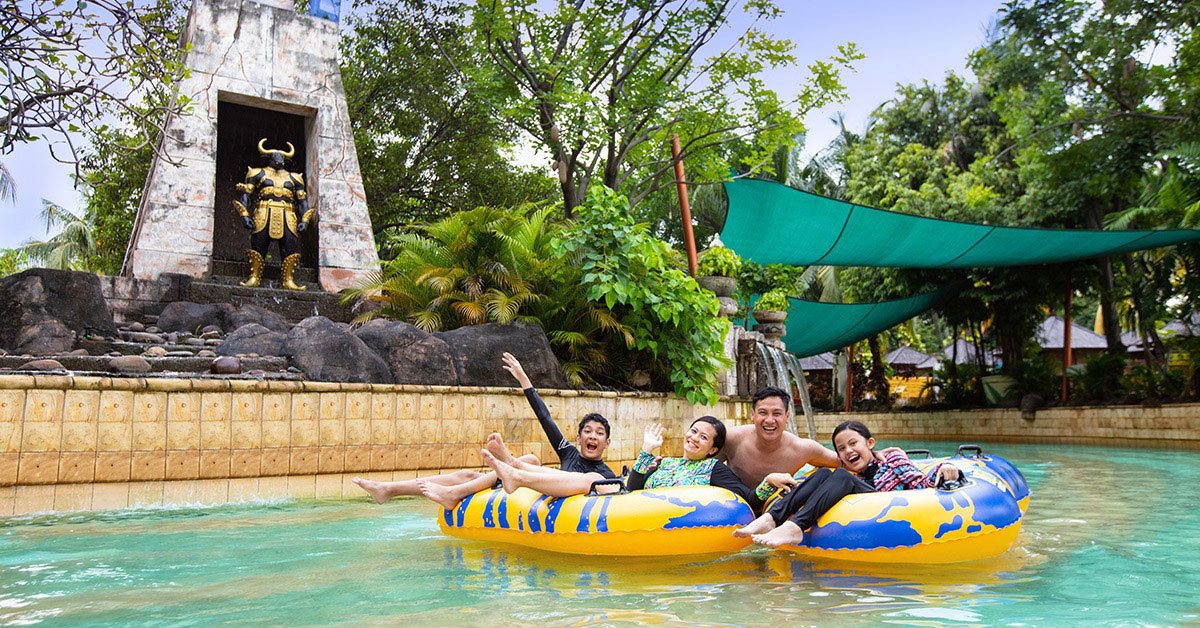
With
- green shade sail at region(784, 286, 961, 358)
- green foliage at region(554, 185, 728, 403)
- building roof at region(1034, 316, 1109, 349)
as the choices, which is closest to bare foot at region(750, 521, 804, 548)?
green foliage at region(554, 185, 728, 403)

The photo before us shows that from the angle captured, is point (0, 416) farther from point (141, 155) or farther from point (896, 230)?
point (141, 155)

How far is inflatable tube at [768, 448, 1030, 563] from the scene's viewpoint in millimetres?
3697

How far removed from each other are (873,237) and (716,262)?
2.25 metres

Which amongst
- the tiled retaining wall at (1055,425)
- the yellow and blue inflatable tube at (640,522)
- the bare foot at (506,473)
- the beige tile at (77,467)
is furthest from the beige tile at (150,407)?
the tiled retaining wall at (1055,425)

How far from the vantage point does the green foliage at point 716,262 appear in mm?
10695

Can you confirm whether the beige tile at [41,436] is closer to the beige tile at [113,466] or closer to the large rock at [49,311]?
the beige tile at [113,466]

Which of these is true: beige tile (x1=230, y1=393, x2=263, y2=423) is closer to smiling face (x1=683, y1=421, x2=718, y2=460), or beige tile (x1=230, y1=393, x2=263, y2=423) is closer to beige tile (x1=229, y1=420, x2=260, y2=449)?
beige tile (x1=229, y1=420, x2=260, y2=449)

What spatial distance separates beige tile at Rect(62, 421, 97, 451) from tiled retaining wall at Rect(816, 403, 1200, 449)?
1356cm

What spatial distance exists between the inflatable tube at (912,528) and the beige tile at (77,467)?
156 inches

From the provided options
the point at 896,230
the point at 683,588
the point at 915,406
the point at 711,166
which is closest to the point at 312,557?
the point at 683,588

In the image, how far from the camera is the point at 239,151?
12625mm

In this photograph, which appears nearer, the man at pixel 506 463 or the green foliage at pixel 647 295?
the man at pixel 506 463

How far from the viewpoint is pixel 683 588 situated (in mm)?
3381

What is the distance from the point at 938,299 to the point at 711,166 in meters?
6.35
